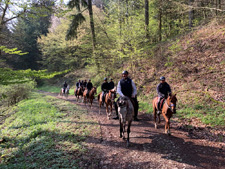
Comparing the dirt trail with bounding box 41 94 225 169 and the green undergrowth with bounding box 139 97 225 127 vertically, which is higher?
the green undergrowth with bounding box 139 97 225 127

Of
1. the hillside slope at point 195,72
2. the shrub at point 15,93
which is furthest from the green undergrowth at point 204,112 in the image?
the shrub at point 15,93

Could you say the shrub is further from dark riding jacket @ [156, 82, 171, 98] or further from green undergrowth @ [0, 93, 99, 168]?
dark riding jacket @ [156, 82, 171, 98]

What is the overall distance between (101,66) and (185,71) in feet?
29.3

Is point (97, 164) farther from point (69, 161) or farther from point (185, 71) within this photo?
point (185, 71)

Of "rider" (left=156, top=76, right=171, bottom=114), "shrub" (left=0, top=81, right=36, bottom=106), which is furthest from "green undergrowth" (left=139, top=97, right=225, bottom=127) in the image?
"shrub" (left=0, top=81, right=36, bottom=106)

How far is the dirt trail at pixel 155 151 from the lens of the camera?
13.7ft

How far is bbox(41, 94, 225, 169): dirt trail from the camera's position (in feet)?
13.7

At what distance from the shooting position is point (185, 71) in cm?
1165

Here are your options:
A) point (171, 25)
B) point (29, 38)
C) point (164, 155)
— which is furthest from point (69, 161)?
point (29, 38)

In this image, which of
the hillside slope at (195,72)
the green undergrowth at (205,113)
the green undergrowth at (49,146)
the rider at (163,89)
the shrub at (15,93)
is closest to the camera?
the green undergrowth at (49,146)

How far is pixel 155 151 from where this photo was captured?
484 cm

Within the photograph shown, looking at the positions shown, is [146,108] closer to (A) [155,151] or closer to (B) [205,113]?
(B) [205,113]

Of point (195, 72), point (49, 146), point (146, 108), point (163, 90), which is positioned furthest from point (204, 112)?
point (49, 146)

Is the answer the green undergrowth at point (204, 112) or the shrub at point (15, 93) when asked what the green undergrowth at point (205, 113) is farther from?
the shrub at point (15, 93)
